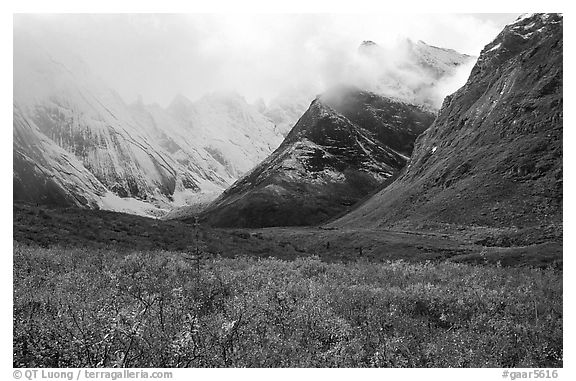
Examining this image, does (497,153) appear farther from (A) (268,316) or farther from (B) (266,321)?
(B) (266,321)

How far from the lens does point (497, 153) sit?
105000 millimetres

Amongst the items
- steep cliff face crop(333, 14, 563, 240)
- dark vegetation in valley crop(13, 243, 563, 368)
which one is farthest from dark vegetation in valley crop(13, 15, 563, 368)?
steep cliff face crop(333, 14, 563, 240)

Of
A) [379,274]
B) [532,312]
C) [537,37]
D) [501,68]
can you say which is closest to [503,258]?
[379,274]

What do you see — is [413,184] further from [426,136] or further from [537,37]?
[537,37]

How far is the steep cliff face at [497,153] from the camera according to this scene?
88938mm

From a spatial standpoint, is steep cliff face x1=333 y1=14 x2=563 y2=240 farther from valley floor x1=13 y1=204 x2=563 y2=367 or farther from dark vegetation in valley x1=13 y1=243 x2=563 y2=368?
dark vegetation in valley x1=13 y1=243 x2=563 y2=368

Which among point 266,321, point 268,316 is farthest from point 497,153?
point 266,321

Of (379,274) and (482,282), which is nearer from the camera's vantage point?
(482,282)

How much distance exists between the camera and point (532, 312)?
410 inches

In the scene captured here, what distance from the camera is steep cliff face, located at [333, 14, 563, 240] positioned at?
88938 mm

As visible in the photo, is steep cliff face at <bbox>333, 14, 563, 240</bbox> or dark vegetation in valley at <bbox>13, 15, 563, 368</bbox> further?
steep cliff face at <bbox>333, 14, 563, 240</bbox>

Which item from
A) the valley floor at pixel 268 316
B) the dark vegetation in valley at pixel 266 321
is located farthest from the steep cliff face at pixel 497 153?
the dark vegetation in valley at pixel 266 321
